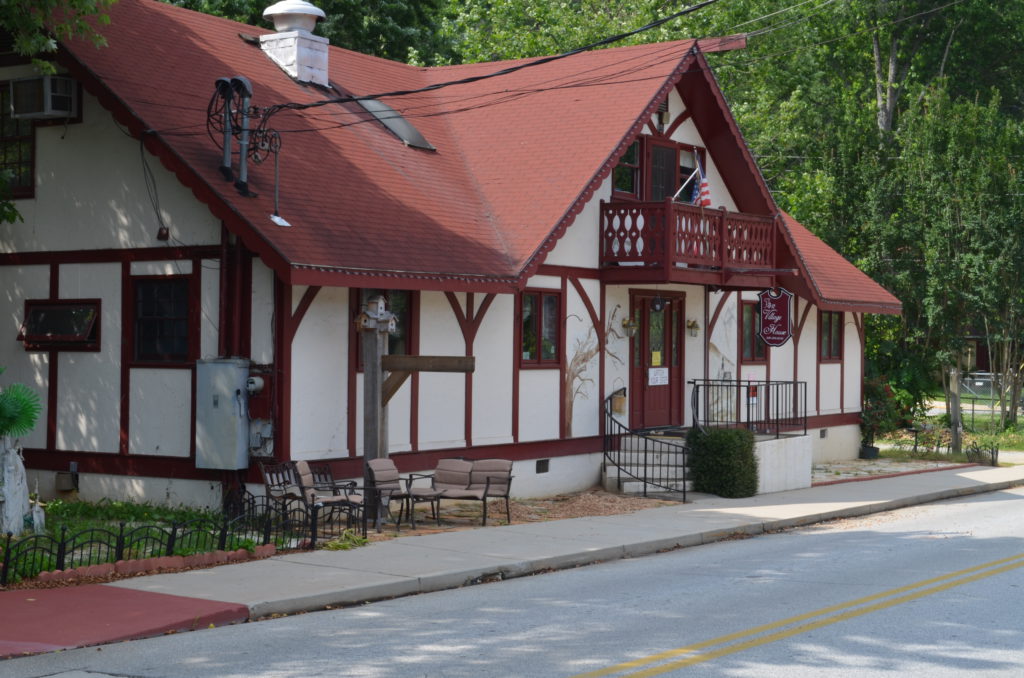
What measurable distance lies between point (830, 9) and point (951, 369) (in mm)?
18023

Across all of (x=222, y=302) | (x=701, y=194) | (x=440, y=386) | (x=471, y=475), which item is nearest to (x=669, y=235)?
(x=701, y=194)

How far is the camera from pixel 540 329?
20.6 meters

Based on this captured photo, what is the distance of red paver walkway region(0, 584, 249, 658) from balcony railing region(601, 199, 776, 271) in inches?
470

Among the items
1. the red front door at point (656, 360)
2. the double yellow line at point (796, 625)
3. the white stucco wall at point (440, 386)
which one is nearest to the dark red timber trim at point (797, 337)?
the red front door at point (656, 360)

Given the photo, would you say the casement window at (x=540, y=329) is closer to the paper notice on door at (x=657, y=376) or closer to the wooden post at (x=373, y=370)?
the paper notice on door at (x=657, y=376)

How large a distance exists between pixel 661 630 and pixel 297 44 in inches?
561

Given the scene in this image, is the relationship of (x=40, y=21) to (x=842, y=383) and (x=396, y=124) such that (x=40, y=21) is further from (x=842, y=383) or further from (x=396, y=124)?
(x=842, y=383)

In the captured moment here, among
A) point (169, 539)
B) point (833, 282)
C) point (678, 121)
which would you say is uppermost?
point (678, 121)

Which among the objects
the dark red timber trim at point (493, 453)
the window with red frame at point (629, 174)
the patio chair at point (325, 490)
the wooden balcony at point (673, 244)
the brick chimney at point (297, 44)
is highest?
the brick chimney at point (297, 44)

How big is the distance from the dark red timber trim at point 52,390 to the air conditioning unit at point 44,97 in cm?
218

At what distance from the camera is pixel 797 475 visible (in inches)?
898

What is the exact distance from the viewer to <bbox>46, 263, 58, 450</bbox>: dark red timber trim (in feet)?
59.3

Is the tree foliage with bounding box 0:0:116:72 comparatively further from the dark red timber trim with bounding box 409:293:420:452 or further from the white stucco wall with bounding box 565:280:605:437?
the white stucco wall with bounding box 565:280:605:437

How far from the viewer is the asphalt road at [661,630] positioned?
8.73 meters
